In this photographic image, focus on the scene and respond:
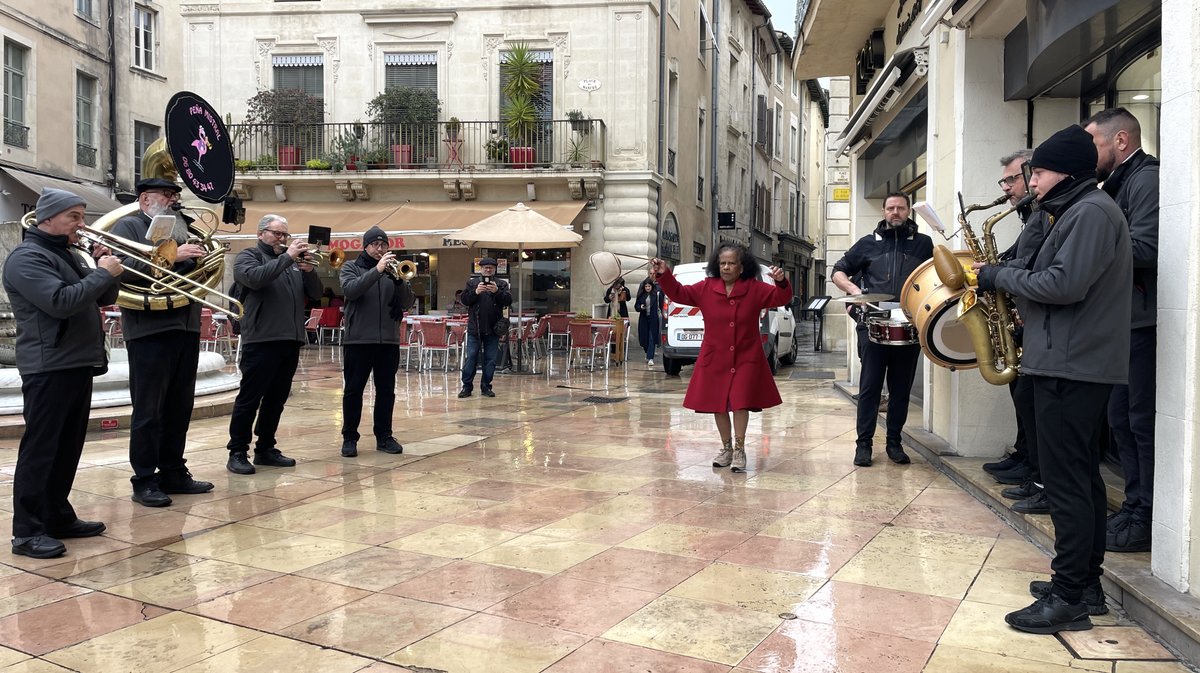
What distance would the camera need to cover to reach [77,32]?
2241 cm

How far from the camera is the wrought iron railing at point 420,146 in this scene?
21.0m

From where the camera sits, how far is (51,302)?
14.9ft

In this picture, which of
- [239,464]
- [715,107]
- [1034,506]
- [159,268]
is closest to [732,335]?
[1034,506]

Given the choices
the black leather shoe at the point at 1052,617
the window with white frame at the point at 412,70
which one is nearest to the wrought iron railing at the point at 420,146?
the window with white frame at the point at 412,70

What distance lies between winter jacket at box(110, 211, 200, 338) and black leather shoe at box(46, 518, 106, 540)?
3.78 ft

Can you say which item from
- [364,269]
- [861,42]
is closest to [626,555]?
[364,269]

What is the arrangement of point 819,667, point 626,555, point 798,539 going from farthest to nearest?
point 798,539 → point 626,555 → point 819,667

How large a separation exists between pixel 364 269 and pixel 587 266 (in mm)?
14209

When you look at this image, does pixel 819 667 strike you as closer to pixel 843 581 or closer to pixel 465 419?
pixel 843 581

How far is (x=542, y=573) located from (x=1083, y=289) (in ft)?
8.46

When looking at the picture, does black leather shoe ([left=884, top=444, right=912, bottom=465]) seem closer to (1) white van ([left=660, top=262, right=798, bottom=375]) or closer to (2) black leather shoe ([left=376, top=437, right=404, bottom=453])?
(2) black leather shoe ([left=376, top=437, right=404, bottom=453])

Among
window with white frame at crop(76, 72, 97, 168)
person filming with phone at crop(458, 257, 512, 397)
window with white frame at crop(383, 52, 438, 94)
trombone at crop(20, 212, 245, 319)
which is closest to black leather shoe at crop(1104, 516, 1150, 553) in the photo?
trombone at crop(20, 212, 245, 319)

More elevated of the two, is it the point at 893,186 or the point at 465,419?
the point at 893,186

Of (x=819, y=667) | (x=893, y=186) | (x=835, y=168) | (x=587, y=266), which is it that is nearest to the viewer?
(x=819, y=667)
